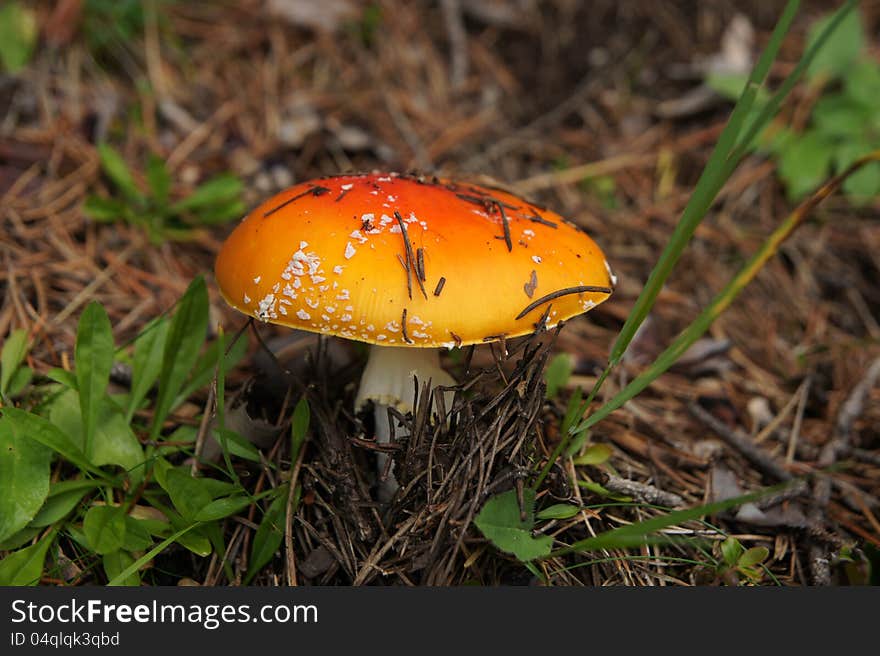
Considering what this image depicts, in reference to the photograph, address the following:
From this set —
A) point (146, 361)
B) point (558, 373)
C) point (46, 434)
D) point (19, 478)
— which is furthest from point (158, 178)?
point (558, 373)

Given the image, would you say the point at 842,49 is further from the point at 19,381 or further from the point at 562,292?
the point at 19,381

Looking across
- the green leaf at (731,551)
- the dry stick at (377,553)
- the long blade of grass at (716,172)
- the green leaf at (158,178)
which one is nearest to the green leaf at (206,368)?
the dry stick at (377,553)

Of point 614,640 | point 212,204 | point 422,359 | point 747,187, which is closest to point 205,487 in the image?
point 422,359

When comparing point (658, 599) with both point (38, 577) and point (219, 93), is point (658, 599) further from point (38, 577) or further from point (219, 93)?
point (219, 93)

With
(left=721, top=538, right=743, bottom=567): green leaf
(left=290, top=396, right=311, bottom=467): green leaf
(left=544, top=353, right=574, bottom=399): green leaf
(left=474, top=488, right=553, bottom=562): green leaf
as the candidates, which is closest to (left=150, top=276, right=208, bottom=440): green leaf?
(left=290, top=396, right=311, bottom=467): green leaf

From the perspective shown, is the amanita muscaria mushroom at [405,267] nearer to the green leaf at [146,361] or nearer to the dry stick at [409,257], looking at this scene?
the dry stick at [409,257]

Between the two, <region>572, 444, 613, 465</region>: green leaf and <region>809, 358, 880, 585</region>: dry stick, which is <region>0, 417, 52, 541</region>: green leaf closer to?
<region>572, 444, 613, 465</region>: green leaf
